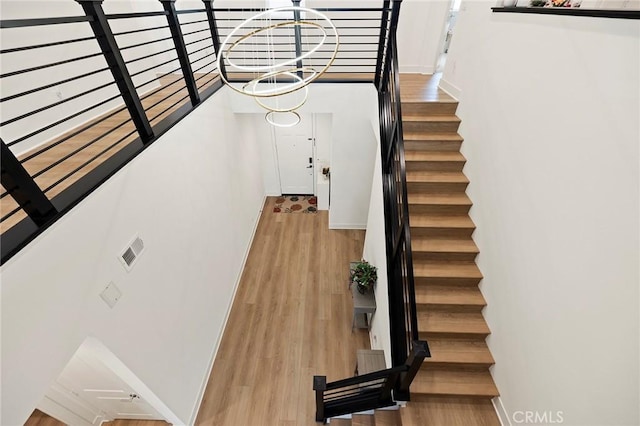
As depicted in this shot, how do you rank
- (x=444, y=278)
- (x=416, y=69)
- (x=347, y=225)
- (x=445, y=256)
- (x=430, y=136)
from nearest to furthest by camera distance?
1. (x=444, y=278)
2. (x=445, y=256)
3. (x=430, y=136)
4. (x=416, y=69)
5. (x=347, y=225)

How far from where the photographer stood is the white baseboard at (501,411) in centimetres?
227

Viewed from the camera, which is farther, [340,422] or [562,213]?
[340,422]

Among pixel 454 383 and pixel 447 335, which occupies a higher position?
pixel 447 335

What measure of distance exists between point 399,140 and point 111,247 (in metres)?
2.38

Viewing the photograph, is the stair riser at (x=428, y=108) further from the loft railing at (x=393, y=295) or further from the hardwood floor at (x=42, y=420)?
the hardwood floor at (x=42, y=420)

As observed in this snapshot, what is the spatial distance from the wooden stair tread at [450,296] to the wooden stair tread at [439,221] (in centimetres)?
62

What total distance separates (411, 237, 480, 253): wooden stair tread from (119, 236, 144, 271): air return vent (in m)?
2.44

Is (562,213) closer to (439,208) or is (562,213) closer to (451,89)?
(439,208)

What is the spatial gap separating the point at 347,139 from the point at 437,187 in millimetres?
1838

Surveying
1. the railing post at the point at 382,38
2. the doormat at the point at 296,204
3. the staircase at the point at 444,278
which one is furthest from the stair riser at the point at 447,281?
the doormat at the point at 296,204

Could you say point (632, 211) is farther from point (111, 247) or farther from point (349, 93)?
point (349, 93)

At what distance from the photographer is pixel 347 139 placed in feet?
14.5

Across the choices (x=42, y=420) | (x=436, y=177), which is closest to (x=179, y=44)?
(x=436, y=177)

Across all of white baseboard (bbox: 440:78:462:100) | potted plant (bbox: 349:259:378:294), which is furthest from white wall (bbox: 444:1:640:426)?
potted plant (bbox: 349:259:378:294)
